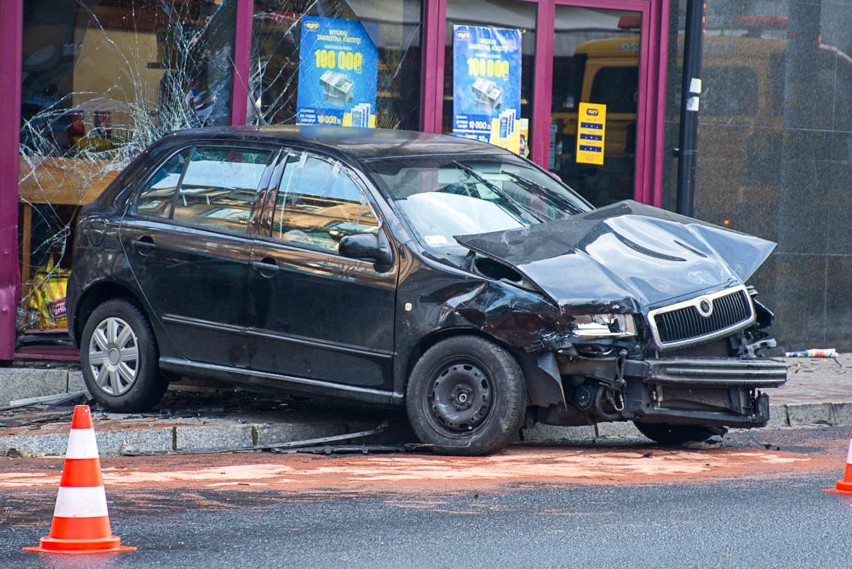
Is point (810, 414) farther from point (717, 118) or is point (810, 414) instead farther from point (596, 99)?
point (596, 99)

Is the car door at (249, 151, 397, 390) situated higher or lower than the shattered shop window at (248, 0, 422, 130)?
lower

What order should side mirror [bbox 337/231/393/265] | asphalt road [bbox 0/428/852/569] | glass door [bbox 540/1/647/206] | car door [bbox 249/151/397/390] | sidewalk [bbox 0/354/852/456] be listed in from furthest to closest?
glass door [bbox 540/1/647/206] → sidewalk [bbox 0/354/852/456] → car door [bbox 249/151/397/390] → side mirror [bbox 337/231/393/265] → asphalt road [bbox 0/428/852/569]

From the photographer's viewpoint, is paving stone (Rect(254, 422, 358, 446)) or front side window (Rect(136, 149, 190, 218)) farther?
front side window (Rect(136, 149, 190, 218))

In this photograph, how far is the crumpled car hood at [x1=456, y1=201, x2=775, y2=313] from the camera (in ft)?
25.1

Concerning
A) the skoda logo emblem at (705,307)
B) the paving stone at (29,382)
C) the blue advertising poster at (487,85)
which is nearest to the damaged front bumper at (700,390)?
the skoda logo emblem at (705,307)

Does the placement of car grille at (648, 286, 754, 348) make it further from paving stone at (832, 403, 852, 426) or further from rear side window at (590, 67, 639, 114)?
rear side window at (590, 67, 639, 114)

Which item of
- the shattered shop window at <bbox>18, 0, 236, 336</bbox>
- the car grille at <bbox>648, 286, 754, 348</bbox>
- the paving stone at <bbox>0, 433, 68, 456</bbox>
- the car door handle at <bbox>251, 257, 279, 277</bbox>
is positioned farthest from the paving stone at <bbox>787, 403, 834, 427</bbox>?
the shattered shop window at <bbox>18, 0, 236, 336</bbox>

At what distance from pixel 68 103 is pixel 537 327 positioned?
525cm

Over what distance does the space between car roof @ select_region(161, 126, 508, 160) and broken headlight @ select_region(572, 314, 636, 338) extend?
180 centimetres

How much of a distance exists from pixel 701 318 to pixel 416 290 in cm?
158

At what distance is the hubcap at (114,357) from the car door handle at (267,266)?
105 cm

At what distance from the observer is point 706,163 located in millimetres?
13359

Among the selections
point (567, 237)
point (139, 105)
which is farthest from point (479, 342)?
point (139, 105)

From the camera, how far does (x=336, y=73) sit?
40.2 feet
